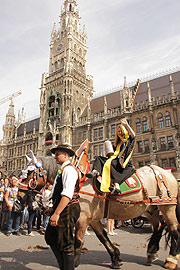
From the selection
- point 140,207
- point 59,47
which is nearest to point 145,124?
point 140,207

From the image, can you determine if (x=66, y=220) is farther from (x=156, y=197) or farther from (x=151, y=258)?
(x=151, y=258)

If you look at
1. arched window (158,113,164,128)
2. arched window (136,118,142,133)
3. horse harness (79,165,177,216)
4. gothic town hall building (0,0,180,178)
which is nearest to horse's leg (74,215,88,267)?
horse harness (79,165,177,216)

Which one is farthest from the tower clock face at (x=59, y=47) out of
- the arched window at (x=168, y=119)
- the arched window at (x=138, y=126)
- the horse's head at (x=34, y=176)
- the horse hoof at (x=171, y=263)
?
the horse hoof at (x=171, y=263)

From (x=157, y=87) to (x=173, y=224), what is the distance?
2700 cm

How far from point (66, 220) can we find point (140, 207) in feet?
6.07

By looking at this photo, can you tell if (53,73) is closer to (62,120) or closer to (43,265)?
(62,120)

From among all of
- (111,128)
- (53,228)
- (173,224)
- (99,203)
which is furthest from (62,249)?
(111,128)

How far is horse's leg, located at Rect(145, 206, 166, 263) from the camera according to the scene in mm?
3957

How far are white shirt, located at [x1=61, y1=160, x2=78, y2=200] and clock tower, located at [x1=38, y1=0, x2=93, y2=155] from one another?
26982mm

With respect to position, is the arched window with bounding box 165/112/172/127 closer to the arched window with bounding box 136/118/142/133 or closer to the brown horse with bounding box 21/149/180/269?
the arched window with bounding box 136/118/142/133

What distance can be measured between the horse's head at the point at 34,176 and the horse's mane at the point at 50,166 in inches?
5.8

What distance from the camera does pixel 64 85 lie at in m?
32.8

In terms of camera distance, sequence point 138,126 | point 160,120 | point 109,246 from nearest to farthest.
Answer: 1. point 109,246
2. point 160,120
3. point 138,126

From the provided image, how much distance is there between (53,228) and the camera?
110 inches
